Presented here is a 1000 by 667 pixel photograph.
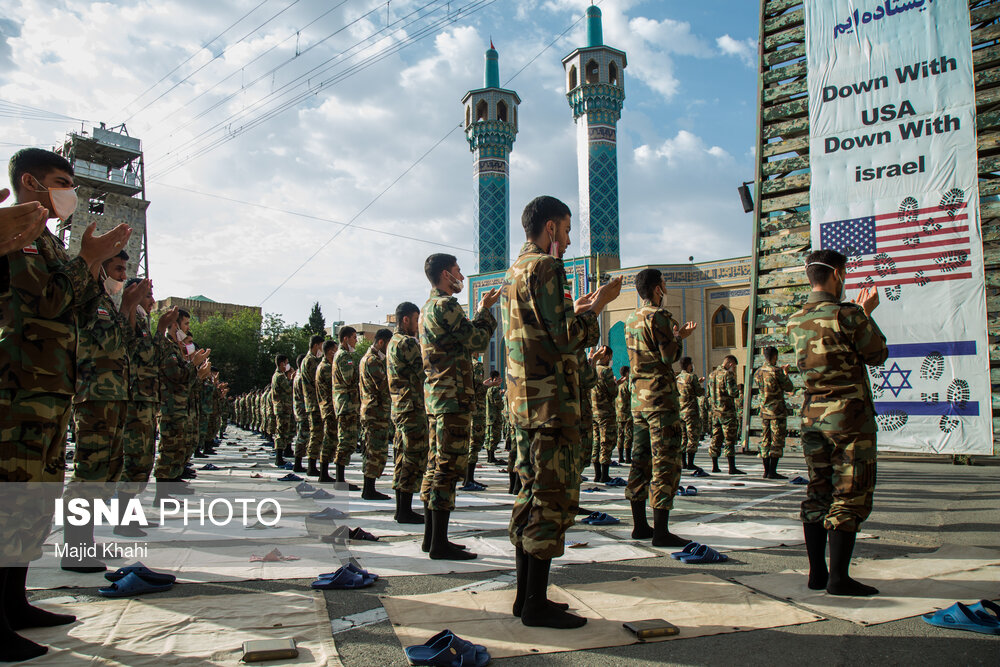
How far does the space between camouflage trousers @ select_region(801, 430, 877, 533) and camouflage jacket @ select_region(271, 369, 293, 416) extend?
35.7 feet

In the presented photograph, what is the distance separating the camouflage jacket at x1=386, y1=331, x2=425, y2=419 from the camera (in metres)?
5.52

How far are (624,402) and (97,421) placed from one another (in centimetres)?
800

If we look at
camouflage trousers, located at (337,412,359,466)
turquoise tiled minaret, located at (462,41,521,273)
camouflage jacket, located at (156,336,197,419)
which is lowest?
camouflage trousers, located at (337,412,359,466)

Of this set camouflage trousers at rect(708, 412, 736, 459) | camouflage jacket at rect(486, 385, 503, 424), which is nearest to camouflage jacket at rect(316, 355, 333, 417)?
camouflage jacket at rect(486, 385, 503, 424)

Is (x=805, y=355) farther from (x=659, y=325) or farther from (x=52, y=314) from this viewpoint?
(x=52, y=314)

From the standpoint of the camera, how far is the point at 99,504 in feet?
13.0

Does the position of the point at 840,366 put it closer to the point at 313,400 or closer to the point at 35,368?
the point at 35,368

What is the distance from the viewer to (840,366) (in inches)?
137

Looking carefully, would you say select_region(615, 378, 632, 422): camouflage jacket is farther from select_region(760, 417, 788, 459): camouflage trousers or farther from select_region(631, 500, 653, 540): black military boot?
select_region(631, 500, 653, 540): black military boot

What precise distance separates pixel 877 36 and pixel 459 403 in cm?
917

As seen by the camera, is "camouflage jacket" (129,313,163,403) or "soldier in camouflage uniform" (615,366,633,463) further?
"soldier in camouflage uniform" (615,366,633,463)

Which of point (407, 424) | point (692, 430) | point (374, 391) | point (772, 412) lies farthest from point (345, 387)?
point (772, 412)

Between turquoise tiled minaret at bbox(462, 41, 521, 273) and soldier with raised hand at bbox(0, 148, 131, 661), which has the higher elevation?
turquoise tiled minaret at bbox(462, 41, 521, 273)

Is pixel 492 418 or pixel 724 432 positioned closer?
pixel 724 432
